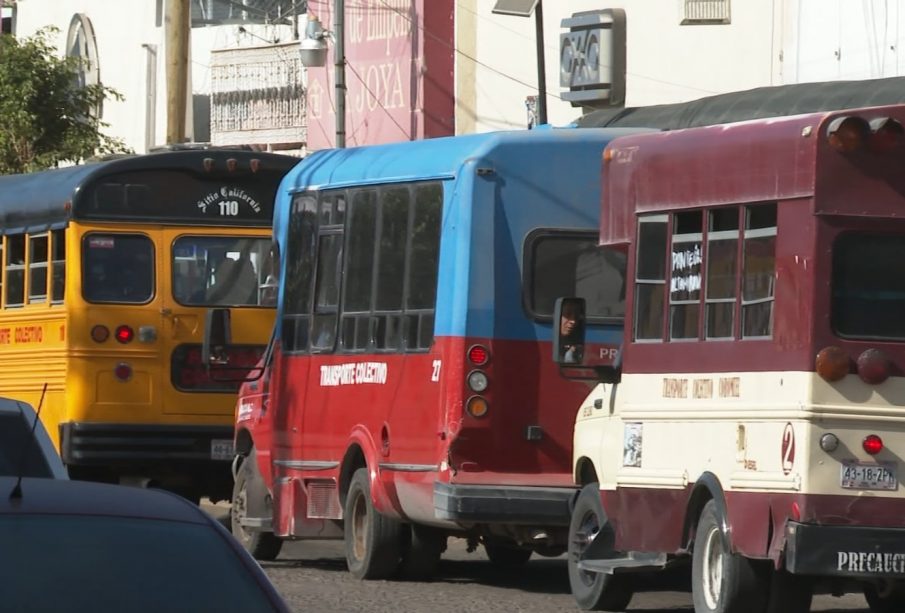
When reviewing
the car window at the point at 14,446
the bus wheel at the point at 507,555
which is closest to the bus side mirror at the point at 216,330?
the bus wheel at the point at 507,555

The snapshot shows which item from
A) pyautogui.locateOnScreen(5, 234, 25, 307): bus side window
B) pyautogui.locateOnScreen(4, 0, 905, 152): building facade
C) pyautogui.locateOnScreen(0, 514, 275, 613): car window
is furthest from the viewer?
pyautogui.locateOnScreen(4, 0, 905, 152): building facade

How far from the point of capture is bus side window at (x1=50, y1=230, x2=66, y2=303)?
19.2 meters

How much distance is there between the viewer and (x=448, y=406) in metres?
13.8

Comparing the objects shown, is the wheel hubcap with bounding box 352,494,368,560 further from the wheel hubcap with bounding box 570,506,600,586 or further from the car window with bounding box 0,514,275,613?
the car window with bounding box 0,514,275,613

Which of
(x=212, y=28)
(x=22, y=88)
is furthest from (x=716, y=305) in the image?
(x=212, y=28)

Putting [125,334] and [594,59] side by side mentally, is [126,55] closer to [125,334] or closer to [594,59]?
[594,59]

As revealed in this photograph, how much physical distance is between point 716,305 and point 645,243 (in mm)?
796

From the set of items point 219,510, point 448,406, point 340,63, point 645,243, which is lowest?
point 219,510

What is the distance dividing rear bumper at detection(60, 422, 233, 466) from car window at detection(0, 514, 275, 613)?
1291cm

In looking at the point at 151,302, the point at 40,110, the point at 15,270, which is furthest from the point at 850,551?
the point at 40,110

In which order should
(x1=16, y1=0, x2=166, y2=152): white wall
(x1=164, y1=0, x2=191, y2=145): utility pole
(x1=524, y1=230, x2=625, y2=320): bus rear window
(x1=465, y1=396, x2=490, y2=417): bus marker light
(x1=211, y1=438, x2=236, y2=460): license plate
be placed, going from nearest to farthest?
(x1=465, y1=396, x2=490, y2=417): bus marker light < (x1=524, y1=230, x2=625, y2=320): bus rear window < (x1=211, y1=438, x2=236, y2=460): license plate < (x1=164, y1=0, x2=191, y2=145): utility pole < (x1=16, y1=0, x2=166, y2=152): white wall

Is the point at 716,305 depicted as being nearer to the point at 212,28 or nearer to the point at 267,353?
the point at 267,353

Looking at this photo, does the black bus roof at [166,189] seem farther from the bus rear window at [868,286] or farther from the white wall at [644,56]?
the white wall at [644,56]

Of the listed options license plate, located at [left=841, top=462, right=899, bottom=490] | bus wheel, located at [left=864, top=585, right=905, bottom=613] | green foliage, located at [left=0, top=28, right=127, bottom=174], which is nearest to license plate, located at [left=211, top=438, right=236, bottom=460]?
bus wheel, located at [left=864, top=585, right=905, bottom=613]
